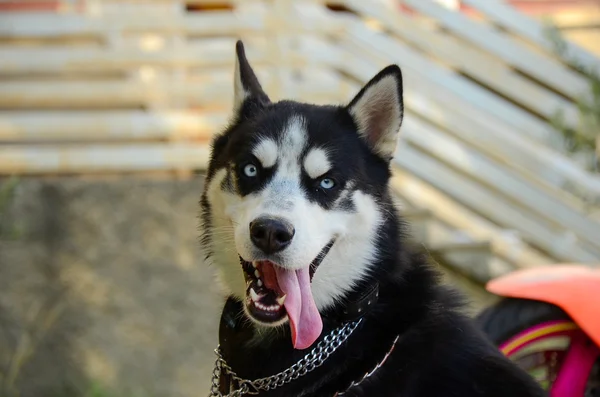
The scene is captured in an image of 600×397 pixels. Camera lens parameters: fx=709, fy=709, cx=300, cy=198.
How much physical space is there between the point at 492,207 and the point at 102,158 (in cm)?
263

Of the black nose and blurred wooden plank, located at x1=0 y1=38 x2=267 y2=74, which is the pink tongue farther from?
blurred wooden plank, located at x1=0 y1=38 x2=267 y2=74

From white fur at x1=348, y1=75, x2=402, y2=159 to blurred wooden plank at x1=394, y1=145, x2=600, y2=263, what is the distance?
7.63 feet

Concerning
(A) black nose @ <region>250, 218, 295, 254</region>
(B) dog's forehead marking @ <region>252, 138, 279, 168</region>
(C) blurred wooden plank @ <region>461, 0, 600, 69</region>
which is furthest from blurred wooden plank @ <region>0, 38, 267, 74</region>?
(A) black nose @ <region>250, 218, 295, 254</region>

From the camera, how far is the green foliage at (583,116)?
4.43m

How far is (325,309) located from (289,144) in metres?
0.54

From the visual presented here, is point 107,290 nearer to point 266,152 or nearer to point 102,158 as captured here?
point 102,158

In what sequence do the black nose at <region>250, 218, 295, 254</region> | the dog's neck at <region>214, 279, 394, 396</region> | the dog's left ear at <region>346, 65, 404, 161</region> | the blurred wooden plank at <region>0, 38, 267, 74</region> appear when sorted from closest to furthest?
the black nose at <region>250, 218, 295, 254</region> < the dog's neck at <region>214, 279, 394, 396</region> < the dog's left ear at <region>346, 65, 404, 161</region> < the blurred wooden plank at <region>0, 38, 267, 74</region>

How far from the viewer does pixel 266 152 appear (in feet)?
7.47

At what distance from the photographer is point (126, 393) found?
15.1 feet

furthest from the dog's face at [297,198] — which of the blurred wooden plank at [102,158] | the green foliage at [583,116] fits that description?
the green foliage at [583,116]

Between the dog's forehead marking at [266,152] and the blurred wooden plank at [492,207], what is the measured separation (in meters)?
2.57

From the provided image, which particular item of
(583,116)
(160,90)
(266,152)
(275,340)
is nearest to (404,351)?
(275,340)

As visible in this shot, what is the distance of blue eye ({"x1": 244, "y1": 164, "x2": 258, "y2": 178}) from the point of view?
2273 mm

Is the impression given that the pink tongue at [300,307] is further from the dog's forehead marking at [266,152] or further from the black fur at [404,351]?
the dog's forehead marking at [266,152]
